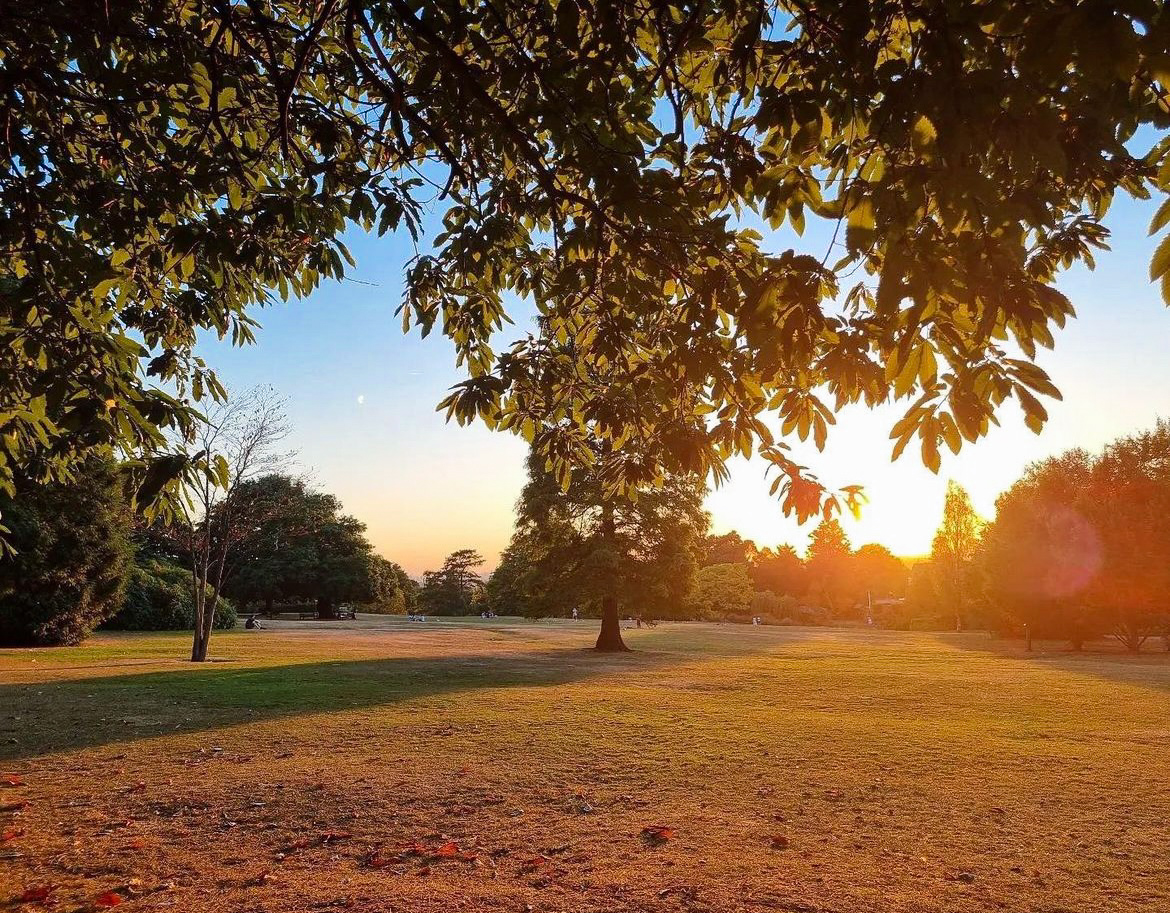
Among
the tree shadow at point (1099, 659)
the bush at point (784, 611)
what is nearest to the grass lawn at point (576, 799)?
the tree shadow at point (1099, 659)

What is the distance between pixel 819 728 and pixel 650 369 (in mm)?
6980

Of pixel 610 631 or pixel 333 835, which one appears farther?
pixel 610 631

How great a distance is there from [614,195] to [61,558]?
2746cm

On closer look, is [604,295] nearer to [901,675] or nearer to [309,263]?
[309,263]

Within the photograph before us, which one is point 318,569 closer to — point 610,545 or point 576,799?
point 610,545

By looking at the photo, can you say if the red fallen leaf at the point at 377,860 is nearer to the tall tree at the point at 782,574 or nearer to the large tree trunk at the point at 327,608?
the large tree trunk at the point at 327,608

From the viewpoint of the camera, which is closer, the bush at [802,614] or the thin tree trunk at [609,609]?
the thin tree trunk at [609,609]

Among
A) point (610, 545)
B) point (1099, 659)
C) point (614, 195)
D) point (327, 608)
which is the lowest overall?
point (327, 608)

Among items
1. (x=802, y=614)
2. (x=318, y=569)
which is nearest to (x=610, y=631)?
(x=318, y=569)

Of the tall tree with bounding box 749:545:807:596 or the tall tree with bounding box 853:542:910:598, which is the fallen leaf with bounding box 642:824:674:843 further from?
the tall tree with bounding box 853:542:910:598

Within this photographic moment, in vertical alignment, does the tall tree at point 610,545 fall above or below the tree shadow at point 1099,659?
above

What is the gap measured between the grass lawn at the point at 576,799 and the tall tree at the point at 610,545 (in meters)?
11.6

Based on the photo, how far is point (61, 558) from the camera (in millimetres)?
23641

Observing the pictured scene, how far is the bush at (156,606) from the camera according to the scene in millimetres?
32469
